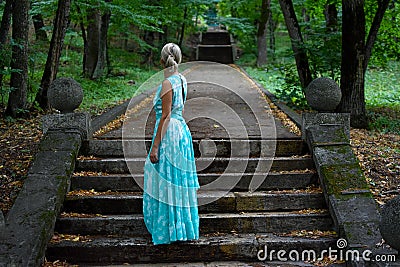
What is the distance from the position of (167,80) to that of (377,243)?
2.59 meters

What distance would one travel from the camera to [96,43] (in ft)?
51.0

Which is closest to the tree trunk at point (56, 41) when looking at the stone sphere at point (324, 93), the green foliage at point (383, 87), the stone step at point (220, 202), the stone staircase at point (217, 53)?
the stone step at point (220, 202)

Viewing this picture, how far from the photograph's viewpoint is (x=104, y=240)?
17.0 feet

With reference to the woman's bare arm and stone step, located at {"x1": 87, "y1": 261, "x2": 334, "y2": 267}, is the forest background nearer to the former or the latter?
stone step, located at {"x1": 87, "y1": 261, "x2": 334, "y2": 267}

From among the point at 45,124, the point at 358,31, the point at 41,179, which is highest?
the point at 358,31

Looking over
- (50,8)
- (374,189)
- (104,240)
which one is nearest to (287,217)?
(374,189)

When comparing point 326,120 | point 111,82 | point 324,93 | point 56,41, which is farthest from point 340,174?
point 111,82

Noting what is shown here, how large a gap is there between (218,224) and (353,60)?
541 cm

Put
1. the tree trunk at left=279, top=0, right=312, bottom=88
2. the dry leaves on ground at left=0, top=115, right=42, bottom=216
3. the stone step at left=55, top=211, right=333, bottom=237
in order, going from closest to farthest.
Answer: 1. the stone step at left=55, top=211, right=333, bottom=237
2. the dry leaves on ground at left=0, top=115, right=42, bottom=216
3. the tree trunk at left=279, top=0, right=312, bottom=88

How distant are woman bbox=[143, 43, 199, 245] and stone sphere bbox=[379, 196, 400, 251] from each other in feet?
5.97

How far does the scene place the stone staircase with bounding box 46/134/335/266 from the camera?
5.04 metres

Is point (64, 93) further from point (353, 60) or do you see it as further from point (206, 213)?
point (353, 60)

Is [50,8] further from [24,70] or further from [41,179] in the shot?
[41,179]

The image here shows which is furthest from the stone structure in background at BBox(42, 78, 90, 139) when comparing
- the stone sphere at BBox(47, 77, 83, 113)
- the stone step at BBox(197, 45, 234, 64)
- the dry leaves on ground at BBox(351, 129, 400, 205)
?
the stone step at BBox(197, 45, 234, 64)
